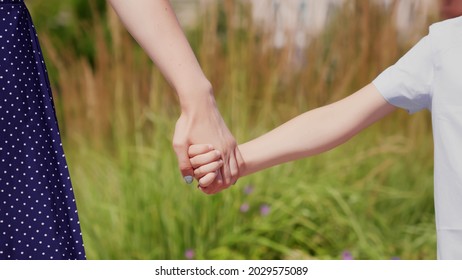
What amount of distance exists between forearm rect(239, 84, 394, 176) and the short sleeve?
0.13 ft

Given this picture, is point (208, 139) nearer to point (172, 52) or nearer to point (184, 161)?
point (184, 161)

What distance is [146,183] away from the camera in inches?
159

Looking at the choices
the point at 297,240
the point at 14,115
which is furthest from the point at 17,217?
the point at 297,240

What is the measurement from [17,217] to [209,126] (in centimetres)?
63

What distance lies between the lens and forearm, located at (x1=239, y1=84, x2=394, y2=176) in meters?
2.18

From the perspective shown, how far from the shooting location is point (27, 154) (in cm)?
203

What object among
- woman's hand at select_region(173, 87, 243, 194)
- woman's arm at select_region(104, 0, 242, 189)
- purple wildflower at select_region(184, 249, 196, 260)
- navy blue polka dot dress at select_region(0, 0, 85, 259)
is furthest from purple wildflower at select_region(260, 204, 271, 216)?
Result: navy blue polka dot dress at select_region(0, 0, 85, 259)

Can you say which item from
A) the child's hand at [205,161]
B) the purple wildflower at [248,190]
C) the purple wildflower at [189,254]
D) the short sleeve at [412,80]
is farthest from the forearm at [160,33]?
the purple wildflower at [248,190]

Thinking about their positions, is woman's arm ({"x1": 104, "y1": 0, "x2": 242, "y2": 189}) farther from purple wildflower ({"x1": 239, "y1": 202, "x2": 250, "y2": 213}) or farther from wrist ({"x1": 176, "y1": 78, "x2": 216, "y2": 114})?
purple wildflower ({"x1": 239, "y1": 202, "x2": 250, "y2": 213})

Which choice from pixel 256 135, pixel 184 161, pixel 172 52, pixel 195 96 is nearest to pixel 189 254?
pixel 256 135

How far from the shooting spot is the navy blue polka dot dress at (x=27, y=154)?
2.01 meters

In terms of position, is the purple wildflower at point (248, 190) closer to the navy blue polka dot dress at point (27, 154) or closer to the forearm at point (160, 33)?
the forearm at point (160, 33)

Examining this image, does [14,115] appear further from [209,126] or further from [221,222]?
[221,222]

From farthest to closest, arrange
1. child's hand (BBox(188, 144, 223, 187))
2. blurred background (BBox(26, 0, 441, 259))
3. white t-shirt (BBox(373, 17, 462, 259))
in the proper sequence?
blurred background (BBox(26, 0, 441, 259)), child's hand (BBox(188, 144, 223, 187)), white t-shirt (BBox(373, 17, 462, 259))
